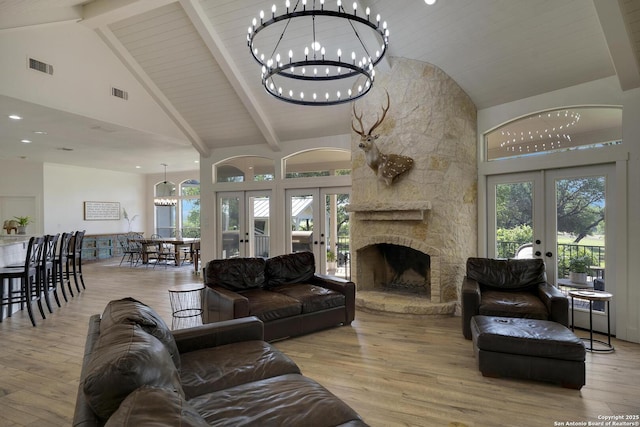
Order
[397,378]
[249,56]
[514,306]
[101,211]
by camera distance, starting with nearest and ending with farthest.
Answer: [397,378] → [514,306] → [249,56] → [101,211]

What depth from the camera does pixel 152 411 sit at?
3.65 ft

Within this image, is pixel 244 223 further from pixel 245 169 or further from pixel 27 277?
pixel 27 277

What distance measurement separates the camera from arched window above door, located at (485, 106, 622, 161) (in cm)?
427

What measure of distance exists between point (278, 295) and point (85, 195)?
32.8 feet

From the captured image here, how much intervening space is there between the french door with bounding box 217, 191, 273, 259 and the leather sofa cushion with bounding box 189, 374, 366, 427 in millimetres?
5697

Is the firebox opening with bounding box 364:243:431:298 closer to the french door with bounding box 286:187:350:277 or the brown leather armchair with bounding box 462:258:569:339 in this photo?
the french door with bounding box 286:187:350:277

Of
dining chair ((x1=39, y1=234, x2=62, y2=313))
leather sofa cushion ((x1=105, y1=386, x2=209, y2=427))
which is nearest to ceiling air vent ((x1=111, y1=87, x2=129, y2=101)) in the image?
dining chair ((x1=39, y1=234, x2=62, y2=313))

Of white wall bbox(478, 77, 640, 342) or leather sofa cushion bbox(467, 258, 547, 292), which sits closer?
white wall bbox(478, 77, 640, 342)

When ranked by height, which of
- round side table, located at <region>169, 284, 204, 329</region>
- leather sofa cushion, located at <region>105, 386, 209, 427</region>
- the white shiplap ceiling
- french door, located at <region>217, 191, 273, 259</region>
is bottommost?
round side table, located at <region>169, 284, 204, 329</region>

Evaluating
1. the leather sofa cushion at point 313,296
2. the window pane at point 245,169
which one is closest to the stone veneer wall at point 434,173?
the leather sofa cushion at point 313,296

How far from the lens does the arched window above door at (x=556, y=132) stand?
14.0ft

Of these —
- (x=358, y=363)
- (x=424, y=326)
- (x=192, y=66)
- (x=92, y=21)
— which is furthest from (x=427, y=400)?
(x=92, y=21)

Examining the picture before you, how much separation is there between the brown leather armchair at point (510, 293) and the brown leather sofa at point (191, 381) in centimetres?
253

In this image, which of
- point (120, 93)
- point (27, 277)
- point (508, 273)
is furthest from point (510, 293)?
point (120, 93)
